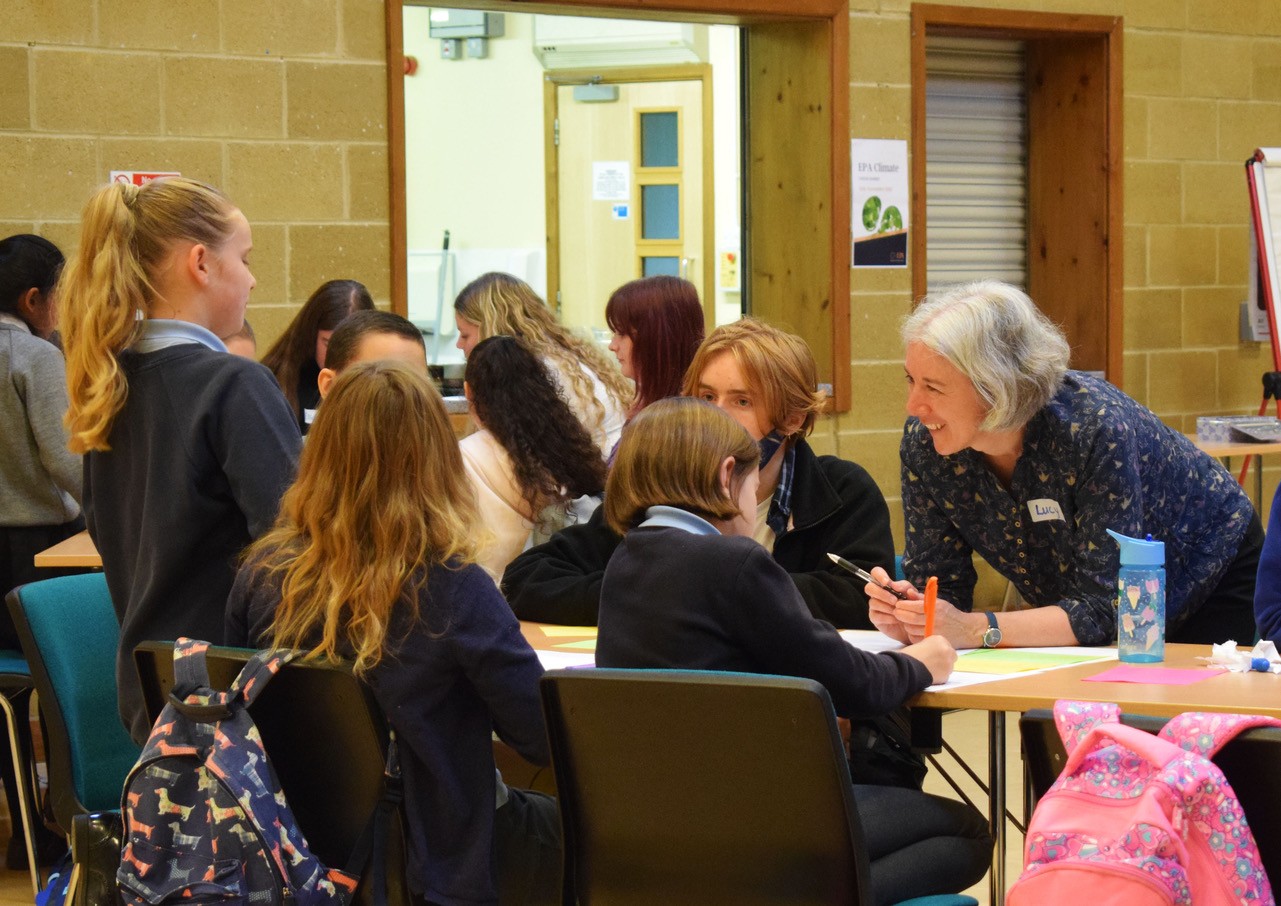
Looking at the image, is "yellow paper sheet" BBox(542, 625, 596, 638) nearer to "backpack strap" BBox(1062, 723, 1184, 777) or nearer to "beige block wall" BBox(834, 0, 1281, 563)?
"backpack strap" BBox(1062, 723, 1184, 777)

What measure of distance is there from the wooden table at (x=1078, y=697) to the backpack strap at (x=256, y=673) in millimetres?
917

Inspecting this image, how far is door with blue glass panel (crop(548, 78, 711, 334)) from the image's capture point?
6945mm

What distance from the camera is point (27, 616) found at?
2957 mm

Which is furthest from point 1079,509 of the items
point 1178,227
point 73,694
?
point 1178,227

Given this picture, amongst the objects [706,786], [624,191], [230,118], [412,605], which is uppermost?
[230,118]

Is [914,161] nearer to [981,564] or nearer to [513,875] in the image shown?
[981,564]

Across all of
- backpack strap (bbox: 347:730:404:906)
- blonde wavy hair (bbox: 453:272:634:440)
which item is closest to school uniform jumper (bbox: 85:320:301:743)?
backpack strap (bbox: 347:730:404:906)

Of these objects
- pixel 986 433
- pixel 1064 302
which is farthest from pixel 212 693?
Result: pixel 1064 302

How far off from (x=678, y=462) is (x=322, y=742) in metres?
0.64

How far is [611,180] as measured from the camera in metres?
7.02

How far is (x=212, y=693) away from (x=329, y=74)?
355 centimetres

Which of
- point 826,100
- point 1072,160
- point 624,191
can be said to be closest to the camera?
point 826,100

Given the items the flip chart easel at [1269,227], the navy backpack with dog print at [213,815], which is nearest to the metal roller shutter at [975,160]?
the flip chart easel at [1269,227]

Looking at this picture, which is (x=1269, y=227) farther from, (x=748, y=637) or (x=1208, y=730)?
(x=1208, y=730)
